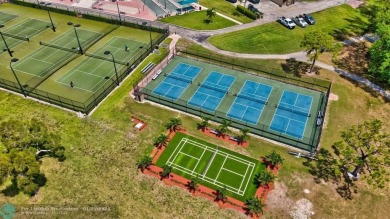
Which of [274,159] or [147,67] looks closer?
[274,159]

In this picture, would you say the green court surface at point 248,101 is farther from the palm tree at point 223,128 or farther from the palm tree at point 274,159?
the palm tree at point 274,159

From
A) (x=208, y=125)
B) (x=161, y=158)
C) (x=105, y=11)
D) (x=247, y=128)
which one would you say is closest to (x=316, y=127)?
(x=247, y=128)

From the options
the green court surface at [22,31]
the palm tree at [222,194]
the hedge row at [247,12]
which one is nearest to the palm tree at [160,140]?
the palm tree at [222,194]

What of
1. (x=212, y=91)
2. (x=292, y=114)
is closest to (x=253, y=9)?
(x=212, y=91)

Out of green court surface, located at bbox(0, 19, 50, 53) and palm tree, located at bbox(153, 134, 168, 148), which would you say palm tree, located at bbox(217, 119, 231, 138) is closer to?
palm tree, located at bbox(153, 134, 168, 148)

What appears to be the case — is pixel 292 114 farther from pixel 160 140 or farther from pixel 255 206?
pixel 160 140

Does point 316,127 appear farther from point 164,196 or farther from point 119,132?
point 119,132
